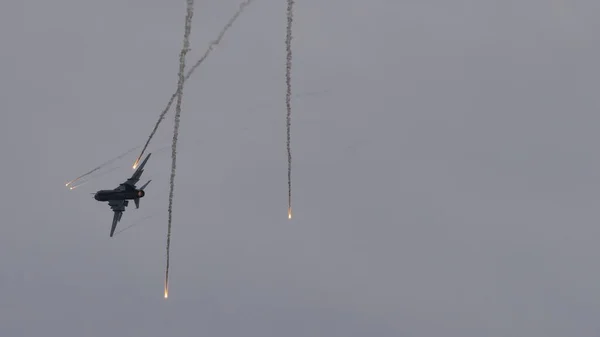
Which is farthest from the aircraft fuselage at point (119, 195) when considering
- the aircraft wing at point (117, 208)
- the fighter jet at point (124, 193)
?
the aircraft wing at point (117, 208)

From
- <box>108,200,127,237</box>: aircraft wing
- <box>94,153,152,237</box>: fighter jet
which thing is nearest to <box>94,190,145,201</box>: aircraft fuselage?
<box>94,153,152,237</box>: fighter jet

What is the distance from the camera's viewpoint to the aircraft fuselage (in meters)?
123

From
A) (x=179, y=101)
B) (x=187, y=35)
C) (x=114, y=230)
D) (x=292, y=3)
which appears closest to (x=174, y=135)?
(x=179, y=101)

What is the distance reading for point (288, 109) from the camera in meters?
97.9

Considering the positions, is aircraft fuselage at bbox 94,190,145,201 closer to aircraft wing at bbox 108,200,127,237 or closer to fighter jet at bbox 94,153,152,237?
fighter jet at bbox 94,153,152,237

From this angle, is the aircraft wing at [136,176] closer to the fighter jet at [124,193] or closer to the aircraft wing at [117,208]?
the fighter jet at [124,193]

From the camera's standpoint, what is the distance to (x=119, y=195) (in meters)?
123

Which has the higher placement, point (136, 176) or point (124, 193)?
point (136, 176)

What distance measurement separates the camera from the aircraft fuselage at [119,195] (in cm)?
12256

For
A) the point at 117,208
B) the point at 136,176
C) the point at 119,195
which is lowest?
the point at 117,208

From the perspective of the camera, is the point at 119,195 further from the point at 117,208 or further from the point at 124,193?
the point at 117,208

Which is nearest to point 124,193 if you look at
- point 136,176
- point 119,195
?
point 119,195

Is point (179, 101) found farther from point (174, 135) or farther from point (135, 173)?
point (135, 173)

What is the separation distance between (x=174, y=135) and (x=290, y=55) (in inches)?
493
